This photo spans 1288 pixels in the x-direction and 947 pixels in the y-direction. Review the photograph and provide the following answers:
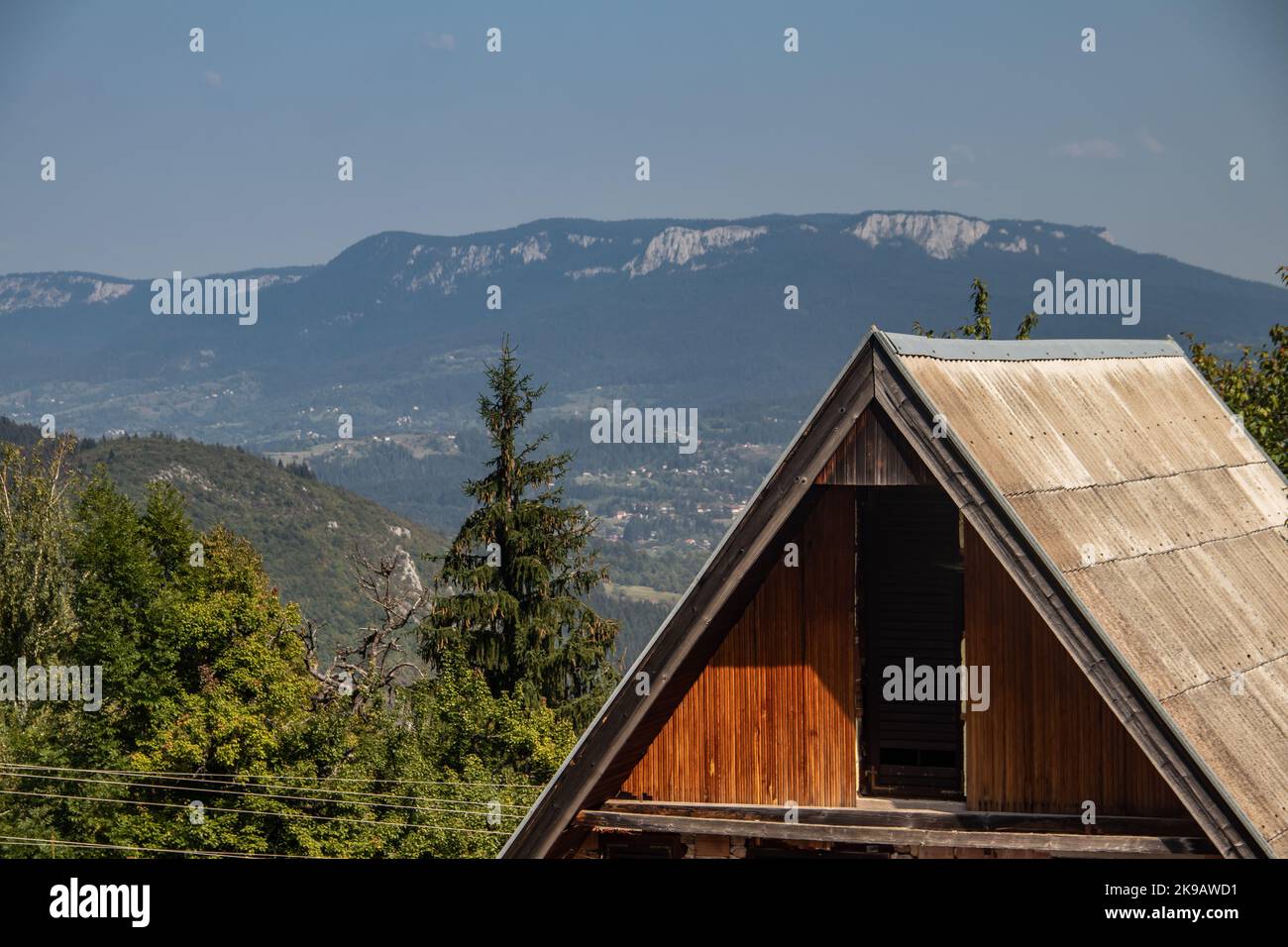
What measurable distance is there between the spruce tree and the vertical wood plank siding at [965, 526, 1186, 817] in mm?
48033

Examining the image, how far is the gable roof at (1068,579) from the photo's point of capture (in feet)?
28.5

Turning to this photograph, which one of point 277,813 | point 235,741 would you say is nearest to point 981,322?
point 277,813

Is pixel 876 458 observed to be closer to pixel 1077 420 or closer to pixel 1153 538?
pixel 1153 538

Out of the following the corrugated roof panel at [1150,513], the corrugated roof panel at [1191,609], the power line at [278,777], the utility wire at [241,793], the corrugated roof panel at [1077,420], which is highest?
the corrugated roof panel at [1077,420]

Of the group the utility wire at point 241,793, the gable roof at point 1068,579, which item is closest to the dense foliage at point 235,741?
the utility wire at point 241,793

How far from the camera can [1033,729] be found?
9398mm

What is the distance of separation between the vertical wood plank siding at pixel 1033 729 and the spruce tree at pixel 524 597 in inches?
1891

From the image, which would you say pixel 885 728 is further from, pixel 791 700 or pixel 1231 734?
pixel 1231 734

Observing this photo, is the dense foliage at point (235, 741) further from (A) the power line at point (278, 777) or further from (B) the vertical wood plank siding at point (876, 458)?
(B) the vertical wood plank siding at point (876, 458)

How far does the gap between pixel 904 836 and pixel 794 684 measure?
1124 mm
